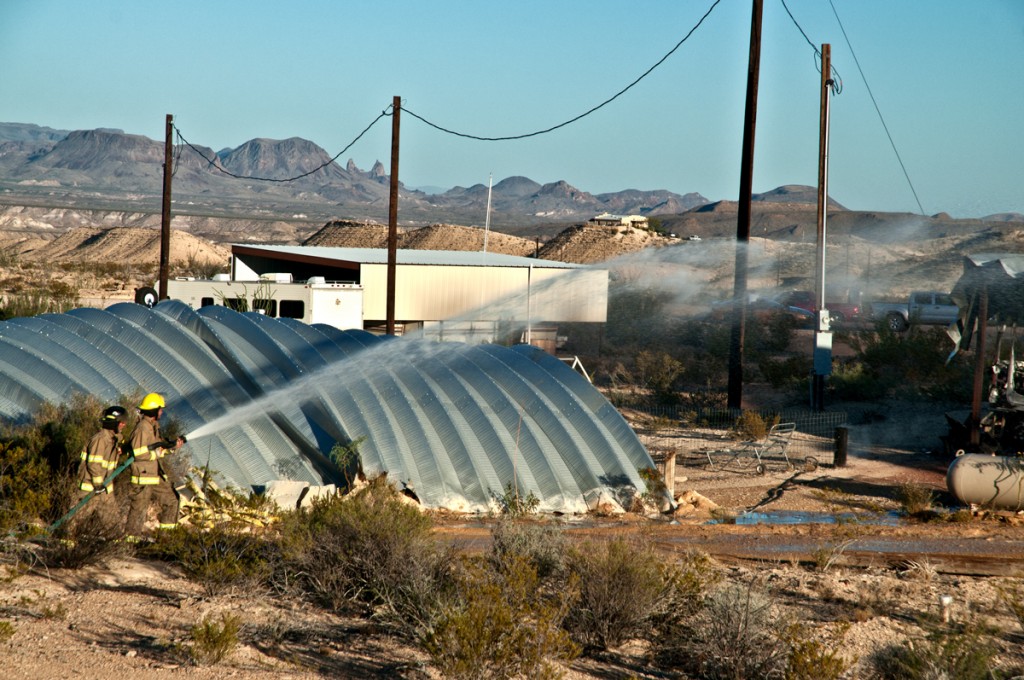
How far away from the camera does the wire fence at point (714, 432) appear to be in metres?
22.0

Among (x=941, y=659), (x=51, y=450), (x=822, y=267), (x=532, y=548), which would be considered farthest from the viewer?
(x=822, y=267)

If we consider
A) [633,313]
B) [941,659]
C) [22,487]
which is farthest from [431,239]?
[941,659]

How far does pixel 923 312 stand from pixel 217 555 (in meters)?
42.3

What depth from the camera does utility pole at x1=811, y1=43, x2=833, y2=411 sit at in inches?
1017

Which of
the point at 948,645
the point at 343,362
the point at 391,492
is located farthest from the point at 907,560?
the point at 343,362

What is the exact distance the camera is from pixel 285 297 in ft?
98.1

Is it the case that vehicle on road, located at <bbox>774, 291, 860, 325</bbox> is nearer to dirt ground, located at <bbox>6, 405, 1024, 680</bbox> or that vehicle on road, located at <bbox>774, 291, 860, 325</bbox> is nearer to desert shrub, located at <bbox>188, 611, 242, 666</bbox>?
dirt ground, located at <bbox>6, 405, 1024, 680</bbox>

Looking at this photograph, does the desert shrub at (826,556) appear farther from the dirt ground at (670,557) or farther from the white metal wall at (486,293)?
the white metal wall at (486,293)

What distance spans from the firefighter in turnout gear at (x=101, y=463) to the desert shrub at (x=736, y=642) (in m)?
6.29

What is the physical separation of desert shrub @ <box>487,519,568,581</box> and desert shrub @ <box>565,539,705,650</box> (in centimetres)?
77

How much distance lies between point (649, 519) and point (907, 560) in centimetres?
392

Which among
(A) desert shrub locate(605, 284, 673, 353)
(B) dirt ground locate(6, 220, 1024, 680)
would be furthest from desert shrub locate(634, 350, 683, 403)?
(B) dirt ground locate(6, 220, 1024, 680)

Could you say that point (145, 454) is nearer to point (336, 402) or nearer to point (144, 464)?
point (144, 464)

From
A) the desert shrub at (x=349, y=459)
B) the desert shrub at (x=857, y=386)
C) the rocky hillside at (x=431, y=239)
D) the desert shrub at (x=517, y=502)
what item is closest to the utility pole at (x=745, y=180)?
the desert shrub at (x=857, y=386)
